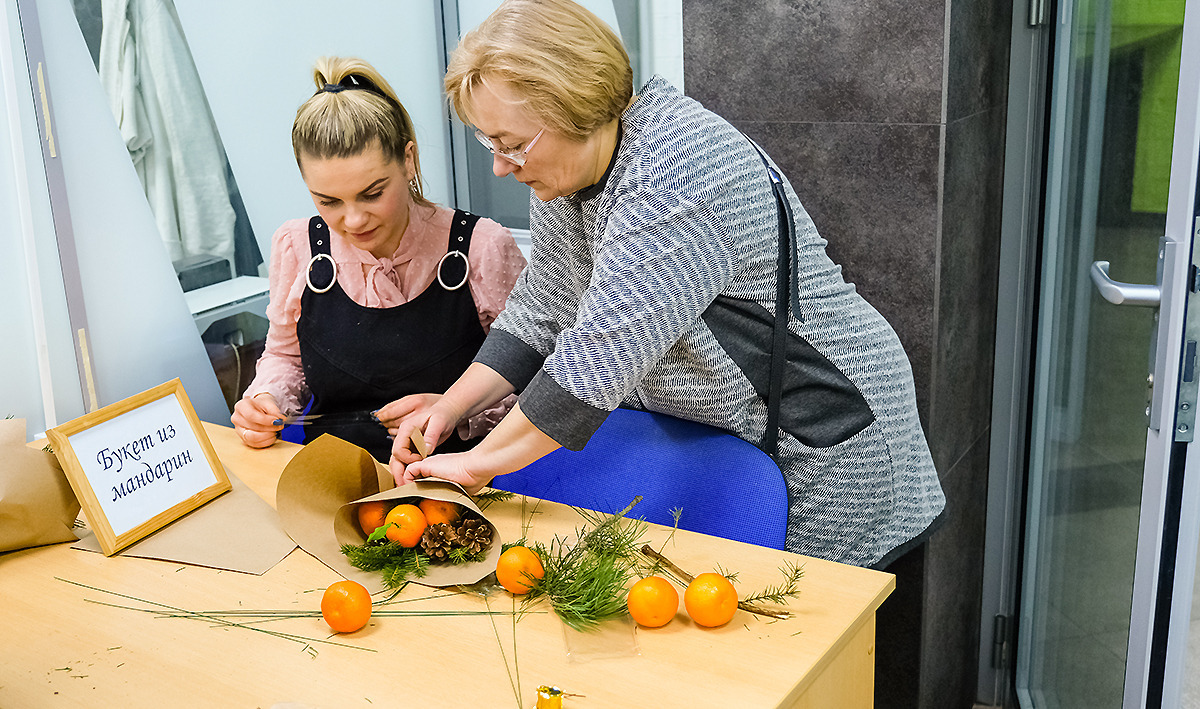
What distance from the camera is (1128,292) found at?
141 centimetres

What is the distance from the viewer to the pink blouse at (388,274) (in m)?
1.93

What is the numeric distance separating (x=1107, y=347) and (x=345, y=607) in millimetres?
1246

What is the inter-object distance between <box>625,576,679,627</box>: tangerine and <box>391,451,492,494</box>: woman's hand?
351 millimetres

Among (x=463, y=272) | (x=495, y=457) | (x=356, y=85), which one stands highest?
(x=356, y=85)

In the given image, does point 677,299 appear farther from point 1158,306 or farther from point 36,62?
point 36,62

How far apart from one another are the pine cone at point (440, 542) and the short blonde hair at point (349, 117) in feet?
2.56

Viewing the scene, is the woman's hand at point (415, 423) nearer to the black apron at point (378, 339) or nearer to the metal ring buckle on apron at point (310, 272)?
the black apron at point (378, 339)

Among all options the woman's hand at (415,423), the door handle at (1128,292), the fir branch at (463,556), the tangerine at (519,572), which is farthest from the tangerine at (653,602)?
the door handle at (1128,292)

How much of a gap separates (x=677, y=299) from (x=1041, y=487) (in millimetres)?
1187

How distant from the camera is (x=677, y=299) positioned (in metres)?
1.32

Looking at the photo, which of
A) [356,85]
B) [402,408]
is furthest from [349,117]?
[402,408]

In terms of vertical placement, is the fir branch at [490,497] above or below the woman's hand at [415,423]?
below

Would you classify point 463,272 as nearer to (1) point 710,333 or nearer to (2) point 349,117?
(2) point 349,117

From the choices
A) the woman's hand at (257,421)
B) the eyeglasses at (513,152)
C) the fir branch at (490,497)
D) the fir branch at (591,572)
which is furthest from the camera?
the woman's hand at (257,421)
